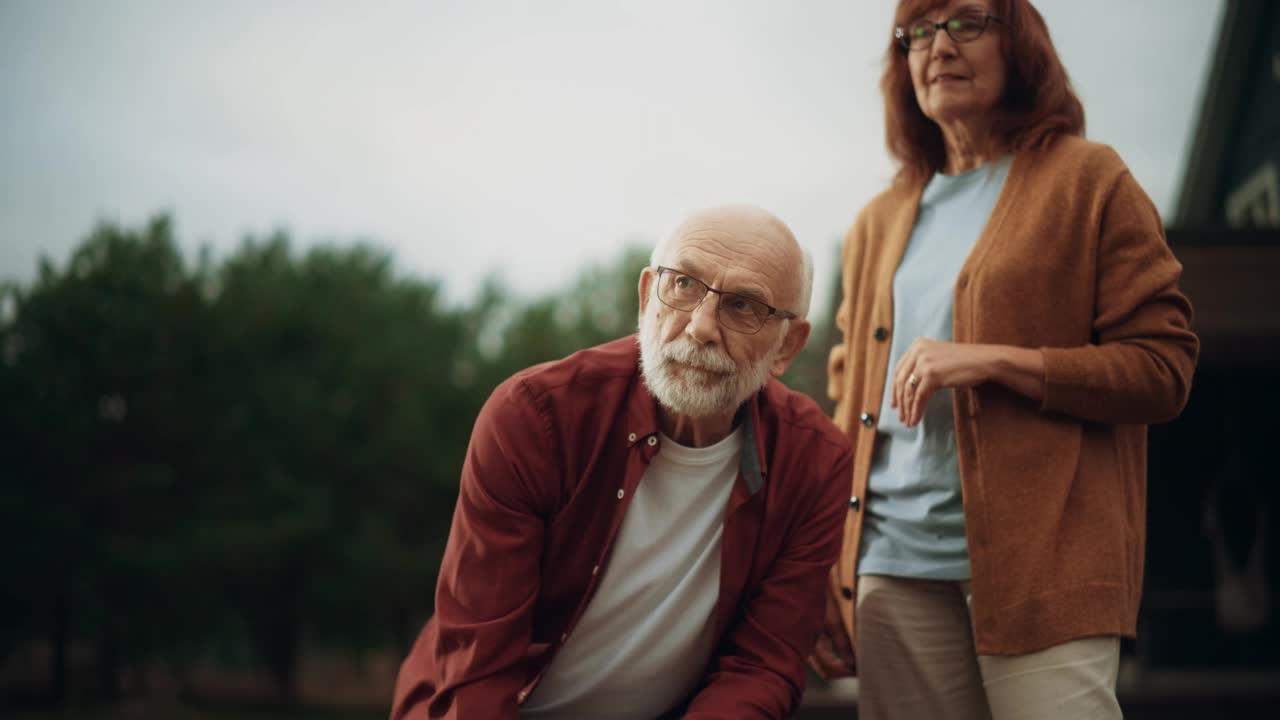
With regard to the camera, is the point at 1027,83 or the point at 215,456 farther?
the point at 215,456

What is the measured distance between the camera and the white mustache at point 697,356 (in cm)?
201

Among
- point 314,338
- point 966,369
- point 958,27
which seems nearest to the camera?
point 966,369

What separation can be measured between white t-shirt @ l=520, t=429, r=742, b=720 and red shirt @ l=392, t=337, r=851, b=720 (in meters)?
0.04

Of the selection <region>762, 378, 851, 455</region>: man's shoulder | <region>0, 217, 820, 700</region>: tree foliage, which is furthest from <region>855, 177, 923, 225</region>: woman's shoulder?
<region>0, 217, 820, 700</region>: tree foliage

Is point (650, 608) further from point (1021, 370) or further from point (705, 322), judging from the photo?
point (1021, 370)

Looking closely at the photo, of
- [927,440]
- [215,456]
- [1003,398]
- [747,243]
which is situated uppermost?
[747,243]

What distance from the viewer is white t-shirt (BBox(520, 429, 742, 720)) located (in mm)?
2078

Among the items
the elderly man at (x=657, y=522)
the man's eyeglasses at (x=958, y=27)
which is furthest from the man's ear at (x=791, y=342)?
the man's eyeglasses at (x=958, y=27)

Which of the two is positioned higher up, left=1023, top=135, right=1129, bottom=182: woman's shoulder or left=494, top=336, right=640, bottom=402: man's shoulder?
left=1023, top=135, right=1129, bottom=182: woman's shoulder

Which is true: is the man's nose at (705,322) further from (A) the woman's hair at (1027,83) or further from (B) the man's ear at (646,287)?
(A) the woman's hair at (1027,83)

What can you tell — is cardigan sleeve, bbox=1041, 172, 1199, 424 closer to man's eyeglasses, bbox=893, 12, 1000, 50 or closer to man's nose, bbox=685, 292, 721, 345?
man's eyeglasses, bbox=893, 12, 1000, 50

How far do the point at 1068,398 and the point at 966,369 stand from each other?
0.63ft

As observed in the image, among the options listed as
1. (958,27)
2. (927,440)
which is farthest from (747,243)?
(958,27)

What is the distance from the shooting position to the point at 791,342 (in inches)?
85.2
